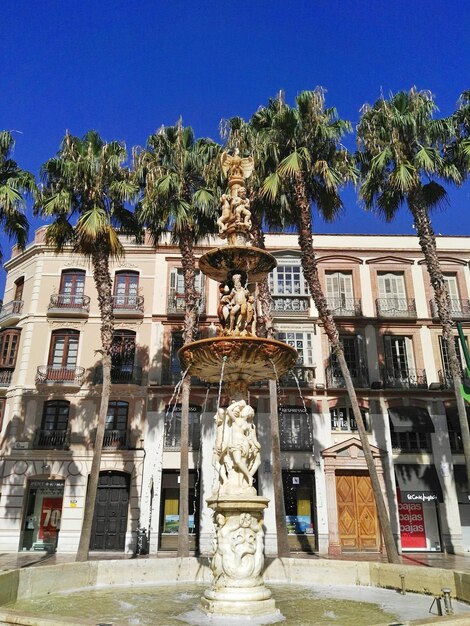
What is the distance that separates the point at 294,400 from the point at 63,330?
1262 centimetres

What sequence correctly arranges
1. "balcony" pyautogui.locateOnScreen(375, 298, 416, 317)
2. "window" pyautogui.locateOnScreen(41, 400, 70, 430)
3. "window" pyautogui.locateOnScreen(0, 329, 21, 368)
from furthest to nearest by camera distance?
1. "balcony" pyautogui.locateOnScreen(375, 298, 416, 317)
2. "window" pyautogui.locateOnScreen(0, 329, 21, 368)
3. "window" pyautogui.locateOnScreen(41, 400, 70, 430)

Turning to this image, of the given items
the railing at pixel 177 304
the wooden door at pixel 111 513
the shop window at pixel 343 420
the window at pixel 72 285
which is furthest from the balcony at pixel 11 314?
the shop window at pixel 343 420

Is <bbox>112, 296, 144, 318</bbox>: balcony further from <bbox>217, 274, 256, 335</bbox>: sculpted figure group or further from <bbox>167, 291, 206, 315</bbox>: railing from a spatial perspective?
<bbox>217, 274, 256, 335</bbox>: sculpted figure group

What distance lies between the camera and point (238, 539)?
8.13 meters

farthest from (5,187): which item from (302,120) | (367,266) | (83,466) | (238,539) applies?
(367,266)

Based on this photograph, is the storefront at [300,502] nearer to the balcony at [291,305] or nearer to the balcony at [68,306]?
the balcony at [291,305]

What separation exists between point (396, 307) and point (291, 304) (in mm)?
5699

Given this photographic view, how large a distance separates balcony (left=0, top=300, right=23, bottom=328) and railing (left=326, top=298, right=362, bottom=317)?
1682 cm

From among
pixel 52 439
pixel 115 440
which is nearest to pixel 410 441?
pixel 115 440

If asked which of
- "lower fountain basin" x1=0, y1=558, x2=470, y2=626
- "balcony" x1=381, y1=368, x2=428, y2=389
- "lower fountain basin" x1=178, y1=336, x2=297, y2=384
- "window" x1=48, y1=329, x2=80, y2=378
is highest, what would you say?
"window" x1=48, y1=329, x2=80, y2=378

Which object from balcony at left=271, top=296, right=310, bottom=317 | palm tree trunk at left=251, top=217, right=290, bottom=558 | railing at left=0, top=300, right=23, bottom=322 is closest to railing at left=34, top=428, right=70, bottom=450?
railing at left=0, top=300, right=23, bottom=322

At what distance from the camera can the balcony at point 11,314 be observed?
27.2m

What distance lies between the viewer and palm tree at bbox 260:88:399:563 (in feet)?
61.2

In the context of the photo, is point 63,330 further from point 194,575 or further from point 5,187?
point 194,575
